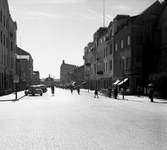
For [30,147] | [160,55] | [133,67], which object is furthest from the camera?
[133,67]

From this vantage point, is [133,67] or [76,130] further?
[133,67]

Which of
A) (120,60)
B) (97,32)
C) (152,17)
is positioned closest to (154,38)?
(152,17)

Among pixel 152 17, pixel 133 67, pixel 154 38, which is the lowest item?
pixel 133 67

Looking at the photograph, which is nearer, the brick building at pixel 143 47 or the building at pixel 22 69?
the brick building at pixel 143 47

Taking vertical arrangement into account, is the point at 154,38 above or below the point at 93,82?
above

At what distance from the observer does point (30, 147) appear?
26.6ft

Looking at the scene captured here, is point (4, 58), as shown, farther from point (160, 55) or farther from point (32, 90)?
point (160, 55)

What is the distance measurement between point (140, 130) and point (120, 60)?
43.9 m

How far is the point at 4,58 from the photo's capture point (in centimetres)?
5597

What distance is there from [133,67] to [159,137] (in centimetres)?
3914

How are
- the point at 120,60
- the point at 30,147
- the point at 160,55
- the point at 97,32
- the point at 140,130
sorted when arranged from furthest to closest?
the point at 97,32
the point at 120,60
the point at 160,55
the point at 140,130
the point at 30,147

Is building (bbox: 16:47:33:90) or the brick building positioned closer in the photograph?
the brick building

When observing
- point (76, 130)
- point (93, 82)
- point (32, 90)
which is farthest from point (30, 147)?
point (93, 82)

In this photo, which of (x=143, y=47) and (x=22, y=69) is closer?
(x=143, y=47)
